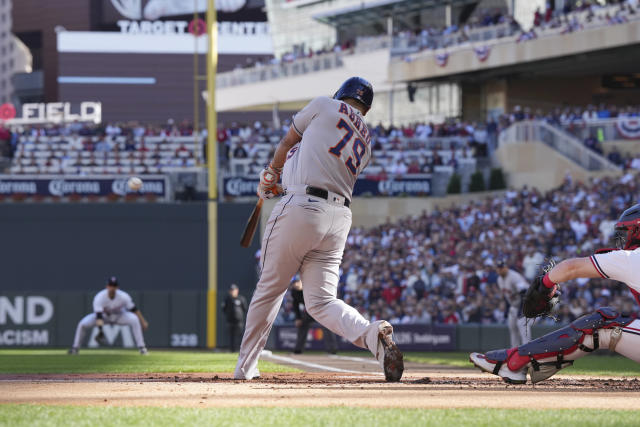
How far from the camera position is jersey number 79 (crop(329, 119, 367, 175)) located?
7555 millimetres

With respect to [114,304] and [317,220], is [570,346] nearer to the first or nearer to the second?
[317,220]

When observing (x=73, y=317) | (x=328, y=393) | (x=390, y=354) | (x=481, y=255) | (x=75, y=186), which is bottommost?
(x=73, y=317)

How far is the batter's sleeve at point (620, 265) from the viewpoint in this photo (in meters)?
6.78

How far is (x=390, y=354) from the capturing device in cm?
726

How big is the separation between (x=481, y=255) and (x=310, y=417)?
766 inches

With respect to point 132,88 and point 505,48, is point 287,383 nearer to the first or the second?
point 505,48

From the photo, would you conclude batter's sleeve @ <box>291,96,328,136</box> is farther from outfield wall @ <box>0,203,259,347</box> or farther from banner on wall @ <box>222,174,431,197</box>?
banner on wall @ <box>222,174,431,197</box>

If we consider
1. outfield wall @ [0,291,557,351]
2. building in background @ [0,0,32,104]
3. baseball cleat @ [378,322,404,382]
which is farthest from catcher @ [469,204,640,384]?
building in background @ [0,0,32,104]

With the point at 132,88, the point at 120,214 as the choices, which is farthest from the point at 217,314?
the point at 132,88

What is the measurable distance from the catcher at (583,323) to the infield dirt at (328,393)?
0.56ft

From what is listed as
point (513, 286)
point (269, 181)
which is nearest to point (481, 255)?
point (513, 286)

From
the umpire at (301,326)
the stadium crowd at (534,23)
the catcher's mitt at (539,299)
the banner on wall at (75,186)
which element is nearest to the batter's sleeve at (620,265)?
the catcher's mitt at (539,299)

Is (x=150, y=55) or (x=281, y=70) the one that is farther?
(x=150, y=55)

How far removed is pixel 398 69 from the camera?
43438 mm
